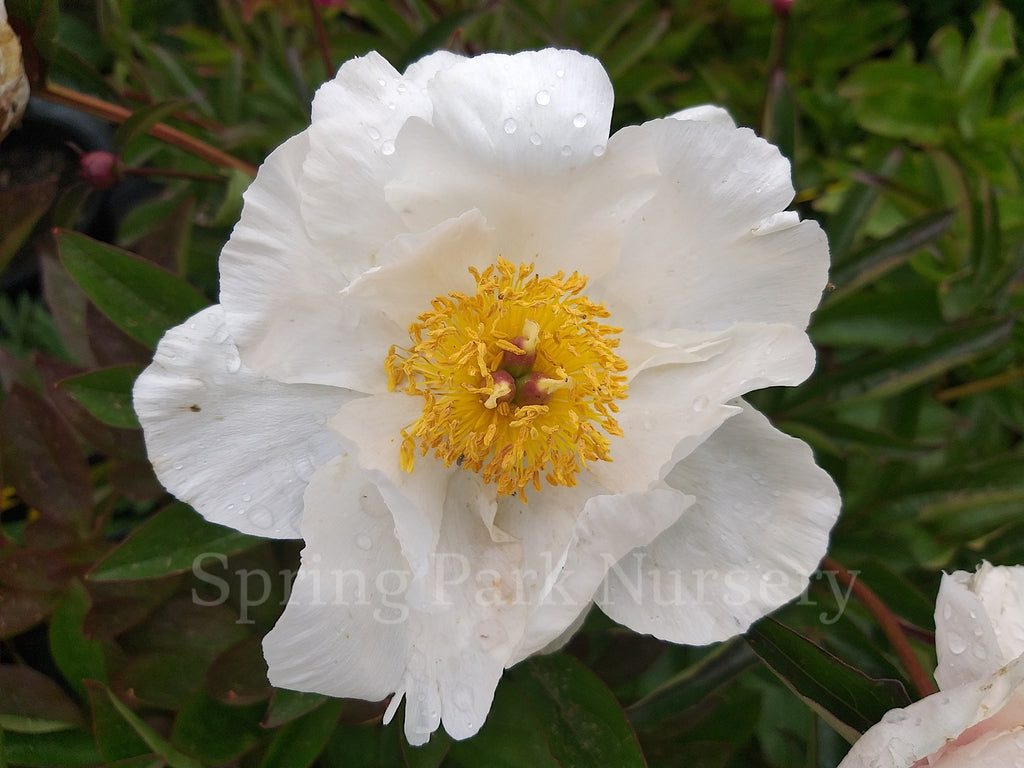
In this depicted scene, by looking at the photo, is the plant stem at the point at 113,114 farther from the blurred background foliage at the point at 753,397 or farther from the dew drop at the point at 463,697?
the dew drop at the point at 463,697

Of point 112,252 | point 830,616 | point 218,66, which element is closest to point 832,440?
point 830,616

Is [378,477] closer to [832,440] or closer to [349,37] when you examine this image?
[832,440]

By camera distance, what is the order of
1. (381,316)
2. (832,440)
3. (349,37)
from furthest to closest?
(349,37)
(832,440)
(381,316)

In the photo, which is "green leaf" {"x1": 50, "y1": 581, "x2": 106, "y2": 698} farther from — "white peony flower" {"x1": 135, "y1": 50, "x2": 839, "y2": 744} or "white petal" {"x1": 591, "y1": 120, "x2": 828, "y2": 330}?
"white petal" {"x1": 591, "y1": 120, "x2": 828, "y2": 330}

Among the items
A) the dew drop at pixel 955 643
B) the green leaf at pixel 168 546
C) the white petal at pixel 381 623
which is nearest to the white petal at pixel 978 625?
the dew drop at pixel 955 643

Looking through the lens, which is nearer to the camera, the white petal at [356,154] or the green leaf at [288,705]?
the white petal at [356,154]

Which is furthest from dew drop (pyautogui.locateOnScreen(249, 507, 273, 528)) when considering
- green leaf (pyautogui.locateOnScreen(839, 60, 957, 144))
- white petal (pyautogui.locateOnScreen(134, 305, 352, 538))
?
green leaf (pyautogui.locateOnScreen(839, 60, 957, 144))

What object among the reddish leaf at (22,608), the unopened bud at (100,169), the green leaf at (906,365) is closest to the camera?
the reddish leaf at (22,608)

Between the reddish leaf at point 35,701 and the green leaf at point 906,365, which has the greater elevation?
the green leaf at point 906,365
